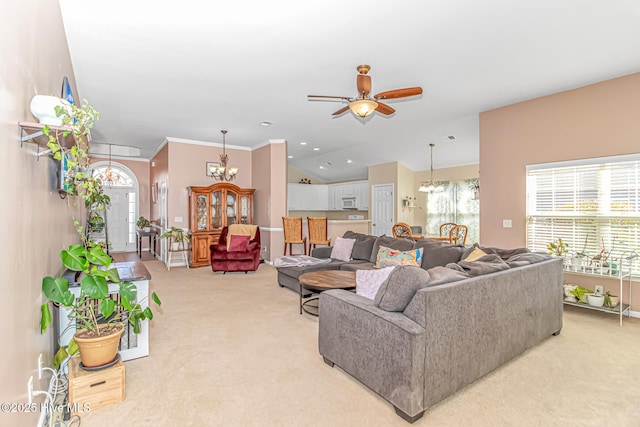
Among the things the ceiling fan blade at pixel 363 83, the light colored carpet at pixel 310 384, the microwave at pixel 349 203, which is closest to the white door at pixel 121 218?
the microwave at pixel 349 203

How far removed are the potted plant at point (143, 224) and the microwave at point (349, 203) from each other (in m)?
5.89

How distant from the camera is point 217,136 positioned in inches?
277

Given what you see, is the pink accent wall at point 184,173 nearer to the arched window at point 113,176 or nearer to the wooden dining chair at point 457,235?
the arched window at point 113,176

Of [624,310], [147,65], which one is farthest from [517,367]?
[147,65]

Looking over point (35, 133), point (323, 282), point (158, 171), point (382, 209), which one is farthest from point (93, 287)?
point (382, 209)

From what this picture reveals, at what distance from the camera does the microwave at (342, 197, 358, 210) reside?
10541mm

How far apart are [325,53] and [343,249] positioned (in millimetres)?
3138

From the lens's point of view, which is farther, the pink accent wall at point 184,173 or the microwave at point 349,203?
the microwave at point 349,203

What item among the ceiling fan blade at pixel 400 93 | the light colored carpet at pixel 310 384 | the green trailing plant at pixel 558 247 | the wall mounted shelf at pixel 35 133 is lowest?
the light colored carpet at pixel 310 384

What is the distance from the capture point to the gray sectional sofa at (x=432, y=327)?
6.43ft

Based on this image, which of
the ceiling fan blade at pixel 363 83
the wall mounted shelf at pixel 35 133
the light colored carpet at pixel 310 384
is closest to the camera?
the wall mounted shelf at pixel 35 133

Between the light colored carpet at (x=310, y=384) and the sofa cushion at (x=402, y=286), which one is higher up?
the sofa cushion at (x=402, y=286)

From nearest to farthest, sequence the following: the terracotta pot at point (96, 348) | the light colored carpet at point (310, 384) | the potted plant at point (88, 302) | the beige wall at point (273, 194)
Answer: the potted plant at point (88, 302) → the light colored carpet at point (310, 384) → the terracotta pot at point (96, 348) → the beige wall at point (273, 194)

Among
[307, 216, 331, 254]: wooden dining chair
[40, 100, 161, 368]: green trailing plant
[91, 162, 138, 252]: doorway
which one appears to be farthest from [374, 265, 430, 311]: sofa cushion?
[91, 162, 138, 252]: doorway
